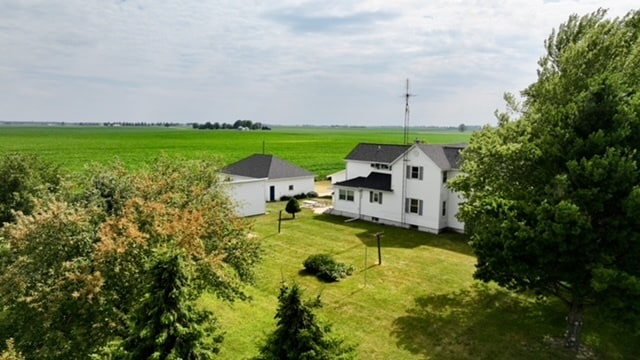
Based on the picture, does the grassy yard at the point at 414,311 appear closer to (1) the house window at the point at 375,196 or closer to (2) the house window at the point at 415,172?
(2) the house window at the point at 415,172

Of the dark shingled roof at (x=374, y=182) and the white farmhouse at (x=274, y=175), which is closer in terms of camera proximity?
the dark shingled roof at (x=374, y=182)

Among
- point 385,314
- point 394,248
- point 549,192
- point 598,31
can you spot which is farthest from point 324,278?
point 598,31

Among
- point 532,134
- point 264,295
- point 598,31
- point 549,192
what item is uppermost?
point 598,31

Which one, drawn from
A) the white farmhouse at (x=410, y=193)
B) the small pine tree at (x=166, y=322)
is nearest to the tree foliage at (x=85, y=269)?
the small pine tree at (x=166, y=322)

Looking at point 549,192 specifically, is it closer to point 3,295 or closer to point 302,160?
point 3,295

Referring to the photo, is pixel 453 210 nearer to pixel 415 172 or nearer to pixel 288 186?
pixel 415 172

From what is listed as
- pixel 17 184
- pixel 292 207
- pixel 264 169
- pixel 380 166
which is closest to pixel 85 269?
pixel 17 184
